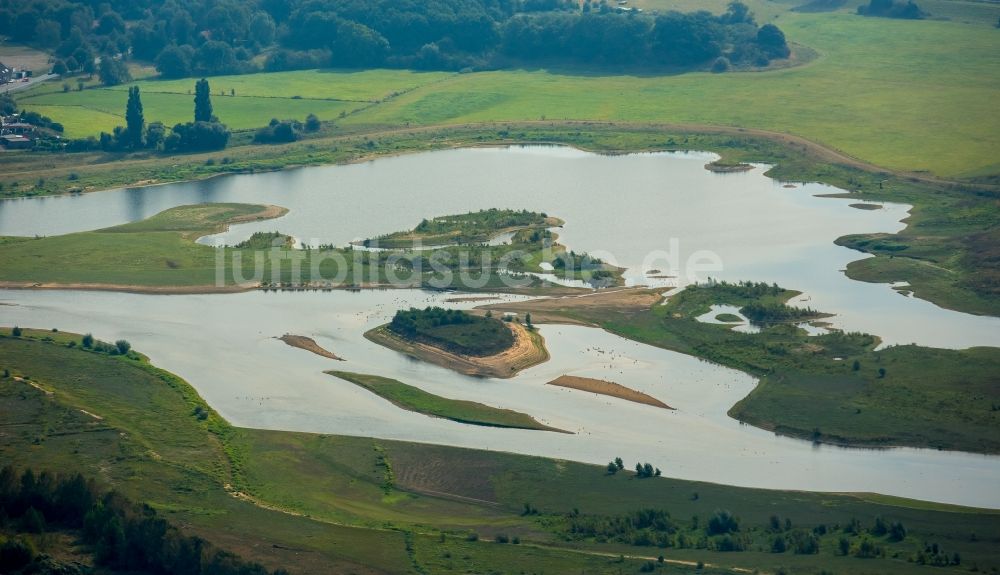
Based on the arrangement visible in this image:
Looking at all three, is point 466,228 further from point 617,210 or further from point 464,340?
point 464,340

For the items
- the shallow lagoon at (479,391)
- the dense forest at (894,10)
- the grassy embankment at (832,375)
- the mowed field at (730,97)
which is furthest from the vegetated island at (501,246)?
the dense forest at (894,10)

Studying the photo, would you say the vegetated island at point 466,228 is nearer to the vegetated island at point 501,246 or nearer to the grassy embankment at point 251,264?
the vegetated island at point 501,246

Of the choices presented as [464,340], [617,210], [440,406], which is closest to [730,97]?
[617,210]

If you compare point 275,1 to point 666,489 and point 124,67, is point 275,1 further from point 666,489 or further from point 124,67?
point 666,489

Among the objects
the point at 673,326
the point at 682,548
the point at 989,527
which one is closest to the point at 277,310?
the point at 673,326

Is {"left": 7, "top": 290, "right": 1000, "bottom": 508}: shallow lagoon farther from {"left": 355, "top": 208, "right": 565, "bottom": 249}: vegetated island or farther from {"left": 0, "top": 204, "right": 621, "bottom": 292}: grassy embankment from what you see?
{"left": 355, "top": 208, "right": 565, "bottom": 249}: vegetated island

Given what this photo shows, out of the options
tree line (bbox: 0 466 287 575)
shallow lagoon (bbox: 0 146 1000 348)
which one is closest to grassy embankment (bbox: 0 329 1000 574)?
tree line (bbox: 0 466 287 575)
